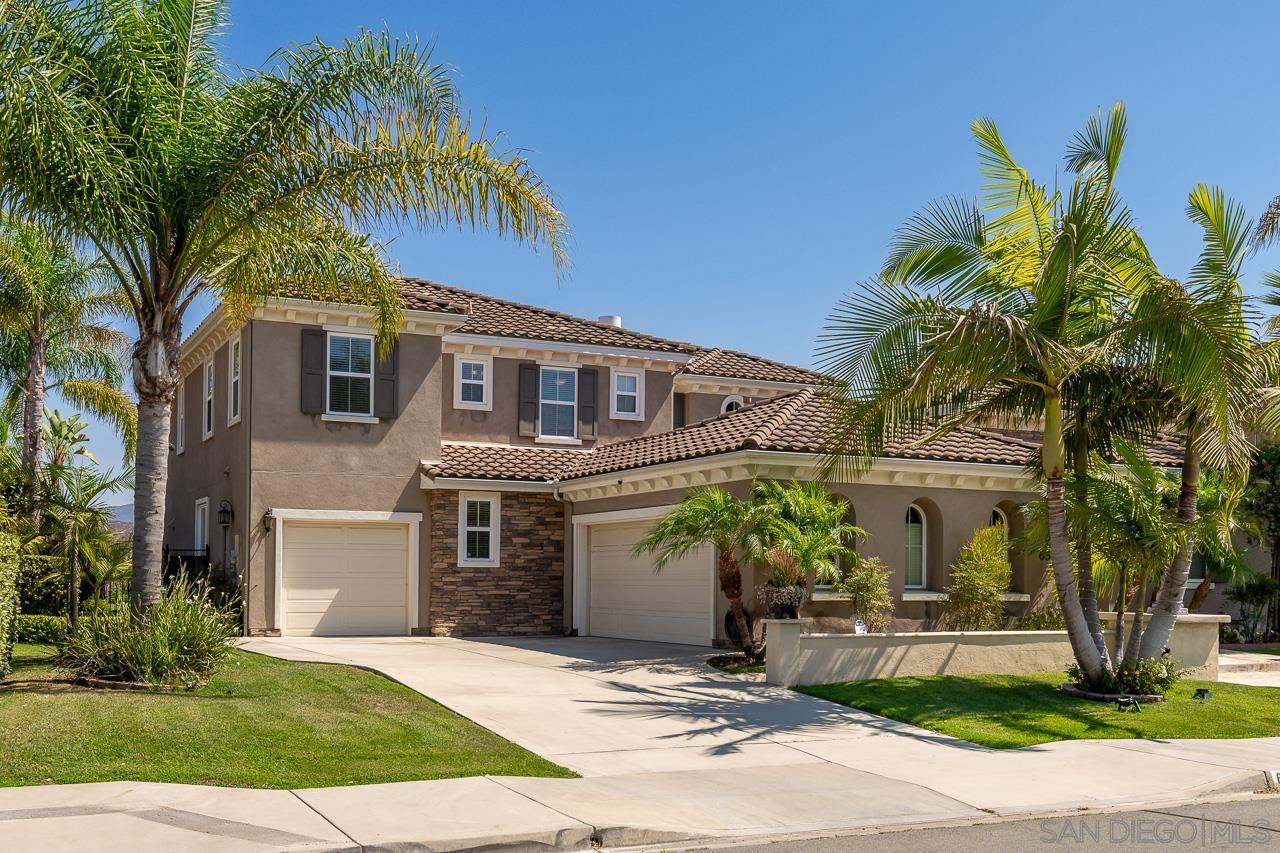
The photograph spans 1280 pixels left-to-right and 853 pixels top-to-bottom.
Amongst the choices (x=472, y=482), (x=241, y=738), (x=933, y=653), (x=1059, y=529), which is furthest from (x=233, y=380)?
(x=1059, y=529)

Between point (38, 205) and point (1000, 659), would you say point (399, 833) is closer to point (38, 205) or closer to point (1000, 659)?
point (38, 205)

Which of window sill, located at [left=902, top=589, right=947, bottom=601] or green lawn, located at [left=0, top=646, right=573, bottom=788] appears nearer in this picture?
green lawn, located at [left=0, top=646, right=573, bottom=788]

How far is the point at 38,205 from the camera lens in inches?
483

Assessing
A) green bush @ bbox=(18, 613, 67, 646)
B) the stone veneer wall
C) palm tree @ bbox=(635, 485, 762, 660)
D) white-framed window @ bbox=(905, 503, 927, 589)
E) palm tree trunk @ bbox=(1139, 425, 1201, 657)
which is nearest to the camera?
palm tree trunk @ bbox=(1139, 425, 1201, 657)

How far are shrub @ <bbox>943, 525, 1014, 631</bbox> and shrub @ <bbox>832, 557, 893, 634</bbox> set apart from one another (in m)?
1.69

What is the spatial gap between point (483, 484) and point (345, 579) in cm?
307

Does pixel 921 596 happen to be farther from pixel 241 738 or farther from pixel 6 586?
pixel 6 586

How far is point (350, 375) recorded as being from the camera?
74.2 feet

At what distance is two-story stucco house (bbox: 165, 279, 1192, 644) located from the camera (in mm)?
20172

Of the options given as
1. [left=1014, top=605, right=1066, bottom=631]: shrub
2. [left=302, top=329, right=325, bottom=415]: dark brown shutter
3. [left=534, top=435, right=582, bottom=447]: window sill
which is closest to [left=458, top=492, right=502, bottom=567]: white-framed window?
[left=534, top=435, right=582, bottom=447]: window sill

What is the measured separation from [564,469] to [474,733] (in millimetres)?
12763

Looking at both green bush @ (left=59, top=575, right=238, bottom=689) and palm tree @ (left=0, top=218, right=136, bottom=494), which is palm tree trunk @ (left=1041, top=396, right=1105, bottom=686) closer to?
green bush @ (left=59, top=575, right=238, bottom=689)

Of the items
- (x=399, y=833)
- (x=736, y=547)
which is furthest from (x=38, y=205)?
(x=736, y=547)

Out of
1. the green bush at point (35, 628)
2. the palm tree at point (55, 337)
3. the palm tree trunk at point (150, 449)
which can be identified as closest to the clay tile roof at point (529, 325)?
the palm tree at point (55, 337)
